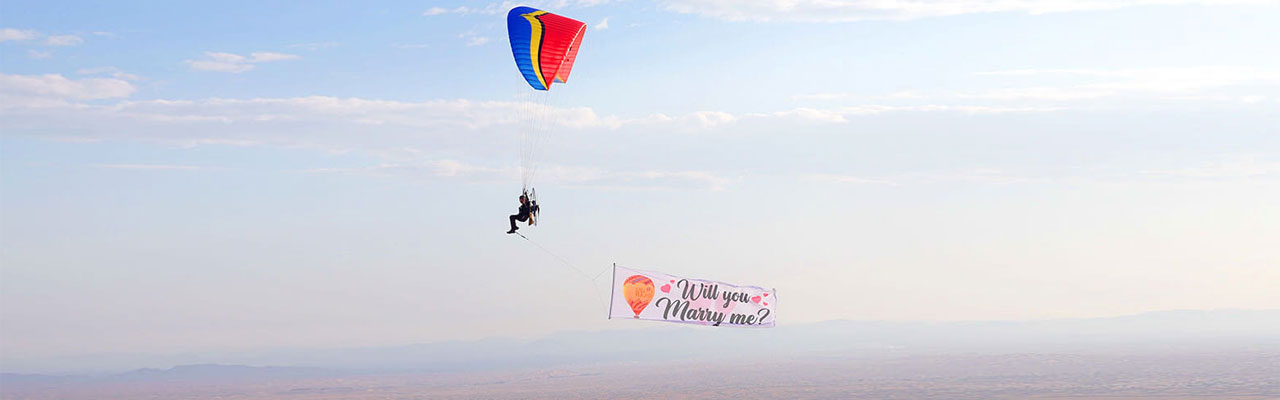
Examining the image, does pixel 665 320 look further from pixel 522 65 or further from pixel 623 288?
pixel 522 65

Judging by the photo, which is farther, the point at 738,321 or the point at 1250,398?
the point at 1250,398

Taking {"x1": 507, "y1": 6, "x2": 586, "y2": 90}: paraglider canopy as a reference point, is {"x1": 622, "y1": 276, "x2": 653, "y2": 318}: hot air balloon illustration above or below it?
below

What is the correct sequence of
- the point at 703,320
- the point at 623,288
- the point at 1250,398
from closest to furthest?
the point at 623,288
the point at 703,320
the point at 1250,398

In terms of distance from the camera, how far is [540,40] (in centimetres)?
4131

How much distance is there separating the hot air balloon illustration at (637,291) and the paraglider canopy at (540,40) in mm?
9921

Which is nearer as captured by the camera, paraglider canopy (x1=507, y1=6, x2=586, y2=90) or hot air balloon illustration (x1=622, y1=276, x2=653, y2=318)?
hot air balloon illustration (x1=622, y1=276, x2=653, y2=318)

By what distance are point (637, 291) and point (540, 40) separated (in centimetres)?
1085

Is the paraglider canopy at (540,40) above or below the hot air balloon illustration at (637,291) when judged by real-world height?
above

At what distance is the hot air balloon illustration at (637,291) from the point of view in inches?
1361

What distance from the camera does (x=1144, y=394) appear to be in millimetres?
197000

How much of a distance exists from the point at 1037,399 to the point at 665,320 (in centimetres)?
17441

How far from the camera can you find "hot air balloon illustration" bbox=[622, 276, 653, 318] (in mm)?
34562

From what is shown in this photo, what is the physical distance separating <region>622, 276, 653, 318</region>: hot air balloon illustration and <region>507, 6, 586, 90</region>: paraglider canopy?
992cm

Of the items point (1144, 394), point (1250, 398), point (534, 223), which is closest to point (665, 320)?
point (534, 223)
